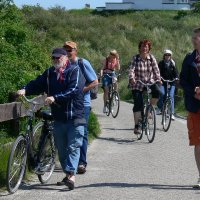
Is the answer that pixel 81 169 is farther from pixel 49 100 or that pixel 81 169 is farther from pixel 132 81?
pixel 132 81

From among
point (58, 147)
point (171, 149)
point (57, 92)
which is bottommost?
point (171, 149)

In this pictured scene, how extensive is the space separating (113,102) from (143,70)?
5213 millimetres

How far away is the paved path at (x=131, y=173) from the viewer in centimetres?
814

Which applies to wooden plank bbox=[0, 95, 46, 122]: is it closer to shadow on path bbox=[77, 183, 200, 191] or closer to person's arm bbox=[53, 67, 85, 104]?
person's arm bbox=[53, 67, 85, 104]

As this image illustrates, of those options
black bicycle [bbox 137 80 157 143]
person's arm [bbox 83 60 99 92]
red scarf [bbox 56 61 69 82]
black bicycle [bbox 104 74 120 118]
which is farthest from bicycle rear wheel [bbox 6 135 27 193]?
black bicycle [bbox 104 74 120 118]

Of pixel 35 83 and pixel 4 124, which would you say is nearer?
pixel 35 83

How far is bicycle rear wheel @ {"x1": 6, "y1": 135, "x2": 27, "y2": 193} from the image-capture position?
25.6 feet

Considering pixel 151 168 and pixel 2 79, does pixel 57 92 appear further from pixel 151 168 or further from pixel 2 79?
pixel 2 79

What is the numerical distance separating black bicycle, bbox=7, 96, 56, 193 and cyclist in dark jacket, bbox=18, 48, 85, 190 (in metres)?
0.22

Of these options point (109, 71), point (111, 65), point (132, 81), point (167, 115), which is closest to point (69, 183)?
point (132, 81)

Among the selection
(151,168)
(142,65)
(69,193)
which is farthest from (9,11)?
(69,193)

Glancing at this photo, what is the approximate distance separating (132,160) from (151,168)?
0.83 meters

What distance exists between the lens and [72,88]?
836cm

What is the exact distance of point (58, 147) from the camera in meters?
8.59
